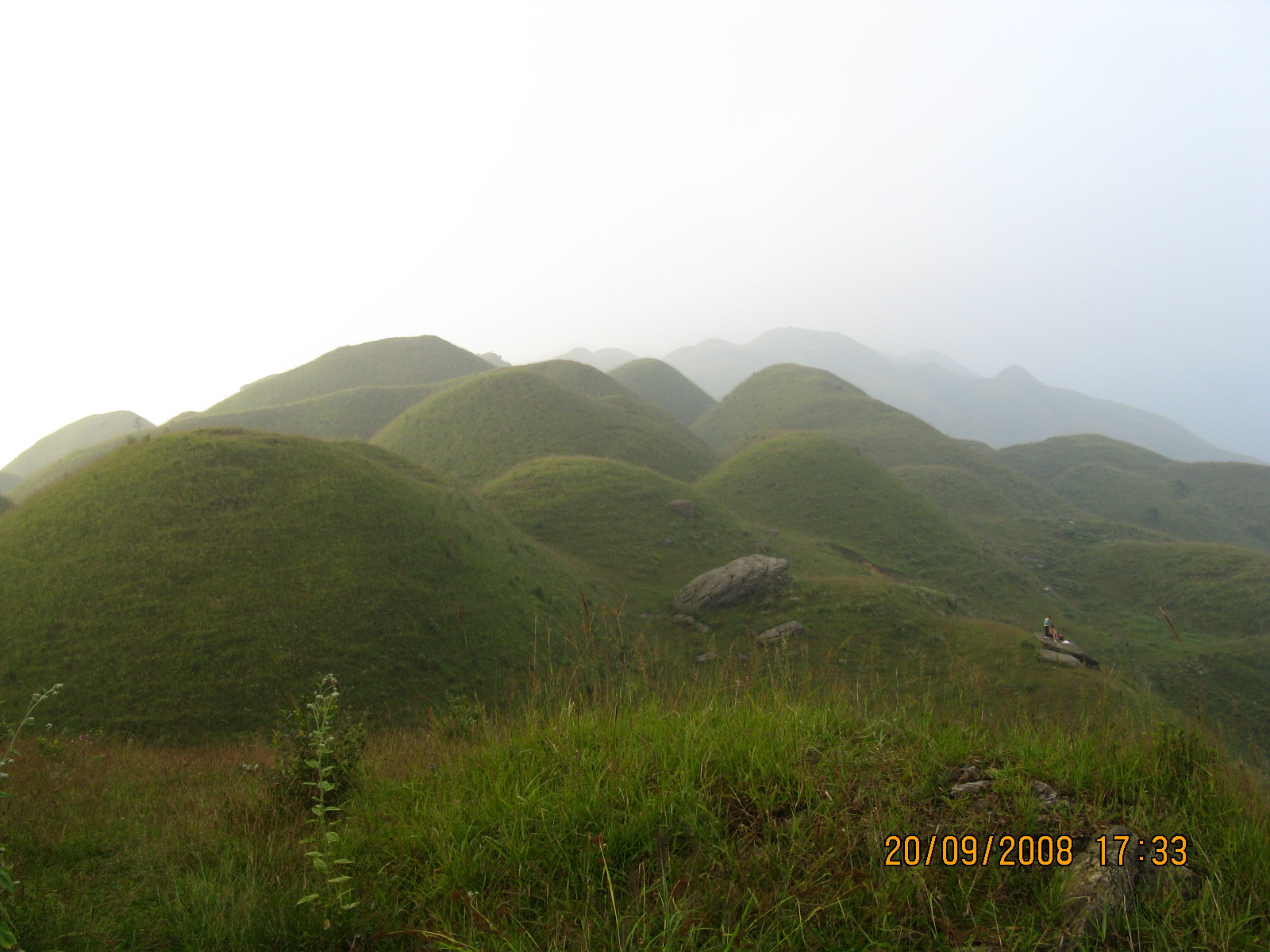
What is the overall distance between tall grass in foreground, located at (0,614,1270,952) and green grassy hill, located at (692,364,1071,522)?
206 feet

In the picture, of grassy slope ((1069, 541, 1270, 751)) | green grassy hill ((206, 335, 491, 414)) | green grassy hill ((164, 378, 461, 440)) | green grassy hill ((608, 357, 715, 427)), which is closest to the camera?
grassy slope ((1069, 541, 1270, 751))

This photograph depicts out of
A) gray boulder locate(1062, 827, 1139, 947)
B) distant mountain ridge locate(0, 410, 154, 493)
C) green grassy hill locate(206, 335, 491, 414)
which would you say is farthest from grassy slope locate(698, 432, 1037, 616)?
distant mountain ridge locate(0, 410, 154, 493)

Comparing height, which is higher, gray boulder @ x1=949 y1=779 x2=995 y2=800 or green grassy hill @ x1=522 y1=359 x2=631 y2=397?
green grassy hill @ x1=522 y1=359 x2=631 y2=397

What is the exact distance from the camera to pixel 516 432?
6016 cm

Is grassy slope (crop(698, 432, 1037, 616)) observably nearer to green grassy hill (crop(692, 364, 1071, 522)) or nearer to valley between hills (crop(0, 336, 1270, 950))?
valley between hills (crop(0, 336, 1270, 950))

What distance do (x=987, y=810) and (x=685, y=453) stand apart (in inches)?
2663

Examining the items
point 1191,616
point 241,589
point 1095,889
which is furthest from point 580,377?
point 1095,889

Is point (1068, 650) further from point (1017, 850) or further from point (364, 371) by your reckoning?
point (364, 371)

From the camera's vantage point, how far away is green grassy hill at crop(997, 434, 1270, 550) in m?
67.8

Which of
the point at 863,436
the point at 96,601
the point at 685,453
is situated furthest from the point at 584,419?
the point at 96,601

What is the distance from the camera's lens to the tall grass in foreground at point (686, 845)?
2.96m

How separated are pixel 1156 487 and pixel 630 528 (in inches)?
3146

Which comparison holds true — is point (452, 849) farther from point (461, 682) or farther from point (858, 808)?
point (461, 682)

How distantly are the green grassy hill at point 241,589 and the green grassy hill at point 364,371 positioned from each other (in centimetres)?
7126
